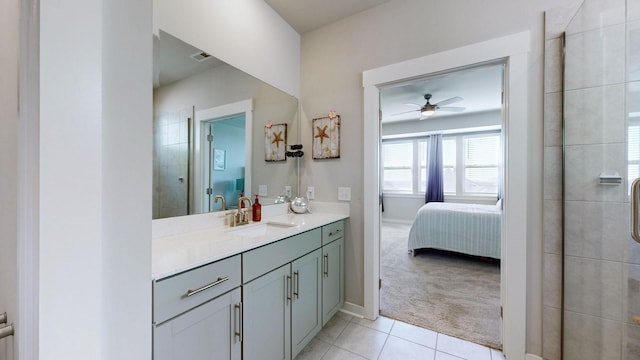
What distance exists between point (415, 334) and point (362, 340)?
1.40ft

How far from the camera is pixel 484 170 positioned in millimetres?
5688

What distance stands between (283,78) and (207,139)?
1.01 metres

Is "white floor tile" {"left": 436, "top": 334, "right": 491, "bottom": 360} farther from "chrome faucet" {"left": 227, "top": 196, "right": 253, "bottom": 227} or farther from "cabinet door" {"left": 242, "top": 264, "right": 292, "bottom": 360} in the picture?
"chrome faucet" {"left": 227, "top": 196, "right": 253, "bottom": 227}

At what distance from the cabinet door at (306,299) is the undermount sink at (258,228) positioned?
12.6 inches

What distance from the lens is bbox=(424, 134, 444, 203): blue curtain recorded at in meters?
6.04

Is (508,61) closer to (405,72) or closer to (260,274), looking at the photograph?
(405,72)

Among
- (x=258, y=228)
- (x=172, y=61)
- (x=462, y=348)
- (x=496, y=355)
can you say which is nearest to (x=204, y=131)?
(x=172, y=61)

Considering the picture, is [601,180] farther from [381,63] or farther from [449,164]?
[449,164]

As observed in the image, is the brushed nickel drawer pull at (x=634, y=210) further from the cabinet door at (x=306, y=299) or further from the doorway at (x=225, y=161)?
the doorway at (x=225, y=161)

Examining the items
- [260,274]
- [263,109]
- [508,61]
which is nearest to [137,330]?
[260,274]

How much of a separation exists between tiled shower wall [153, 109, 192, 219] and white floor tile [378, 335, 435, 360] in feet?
5.41

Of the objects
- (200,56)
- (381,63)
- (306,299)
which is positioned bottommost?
(306,299)

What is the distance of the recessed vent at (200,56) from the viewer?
1617 millimetres

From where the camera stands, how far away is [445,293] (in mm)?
2600
